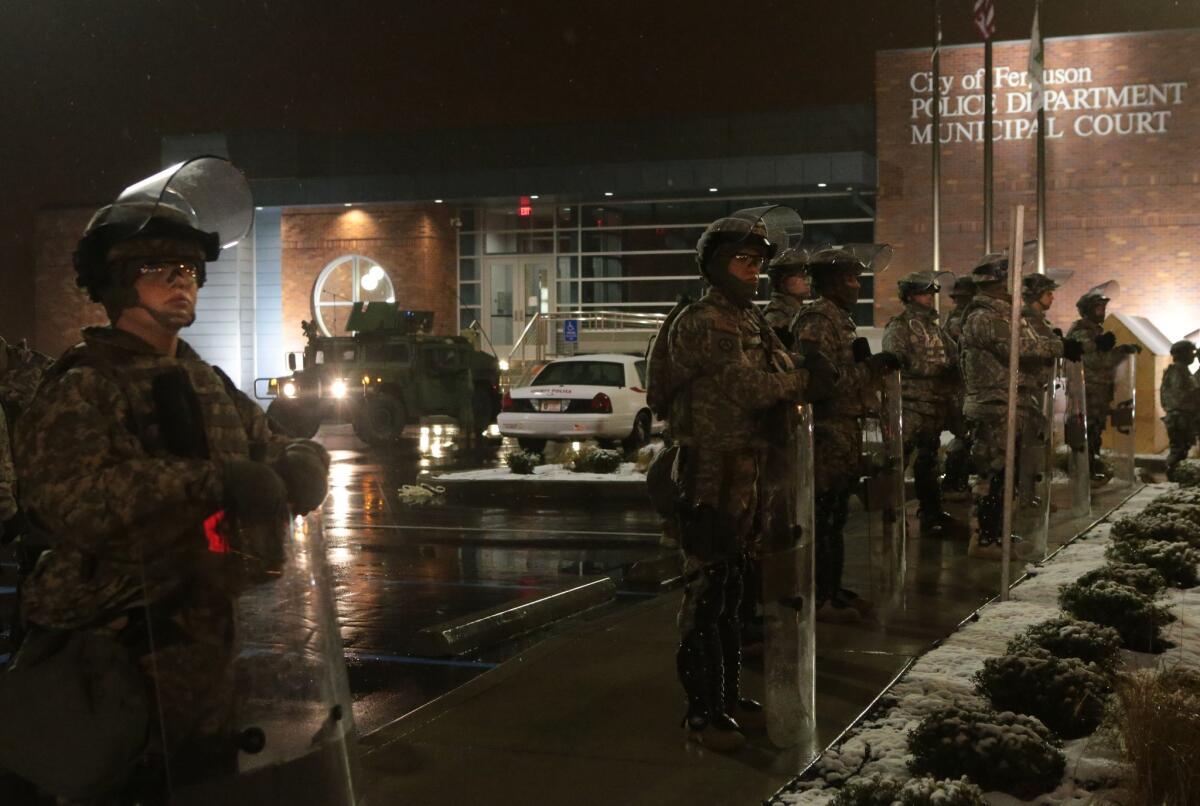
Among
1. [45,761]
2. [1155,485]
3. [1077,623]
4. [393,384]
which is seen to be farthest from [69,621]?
[393,384]

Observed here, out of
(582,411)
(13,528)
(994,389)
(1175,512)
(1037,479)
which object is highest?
(994,389)

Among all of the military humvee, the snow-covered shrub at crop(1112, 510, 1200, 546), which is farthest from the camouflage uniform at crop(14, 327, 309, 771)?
the military humvee

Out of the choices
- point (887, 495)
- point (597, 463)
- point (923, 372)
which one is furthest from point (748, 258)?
point (597, 463)

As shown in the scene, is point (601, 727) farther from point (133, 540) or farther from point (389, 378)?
point (389, 378)

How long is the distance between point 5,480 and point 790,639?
5377 millimetres

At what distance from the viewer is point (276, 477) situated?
3082 millimetres

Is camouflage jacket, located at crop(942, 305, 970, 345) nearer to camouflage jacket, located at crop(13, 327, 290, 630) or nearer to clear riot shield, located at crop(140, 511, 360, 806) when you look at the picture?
clear riot shield, located at crop(140, 511, 360, 806)

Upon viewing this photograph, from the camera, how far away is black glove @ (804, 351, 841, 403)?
565 centimetres

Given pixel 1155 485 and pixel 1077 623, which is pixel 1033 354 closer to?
pixel 1077 623

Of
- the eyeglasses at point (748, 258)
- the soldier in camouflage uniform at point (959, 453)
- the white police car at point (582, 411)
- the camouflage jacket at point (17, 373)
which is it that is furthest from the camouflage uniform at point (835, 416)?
the white police car at point (582, 411)

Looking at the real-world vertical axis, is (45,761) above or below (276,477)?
below

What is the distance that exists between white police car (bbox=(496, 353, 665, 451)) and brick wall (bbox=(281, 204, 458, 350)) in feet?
67.0

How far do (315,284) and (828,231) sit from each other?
50.4 feet

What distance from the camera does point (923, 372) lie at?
1084cm
